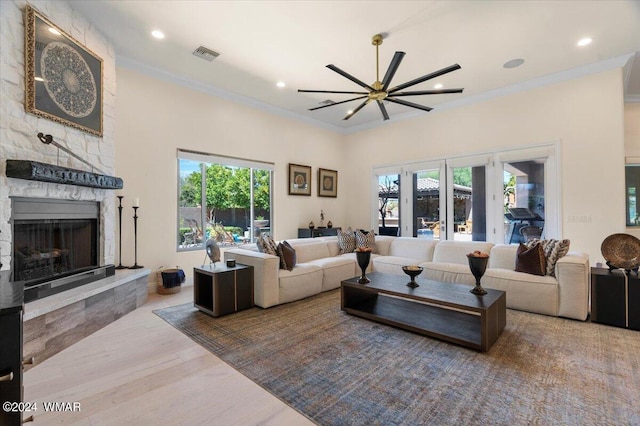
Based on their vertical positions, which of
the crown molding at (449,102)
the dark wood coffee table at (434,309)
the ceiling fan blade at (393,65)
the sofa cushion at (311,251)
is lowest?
the dark wood coffee table at (434,309)

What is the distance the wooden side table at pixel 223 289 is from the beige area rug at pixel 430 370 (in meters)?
0.19

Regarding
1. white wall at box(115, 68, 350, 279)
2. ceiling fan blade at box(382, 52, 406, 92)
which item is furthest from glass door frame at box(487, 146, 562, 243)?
white wall at box(115, 68, 350, 279)

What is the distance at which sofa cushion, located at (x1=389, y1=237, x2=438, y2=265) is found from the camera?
4.85 meters

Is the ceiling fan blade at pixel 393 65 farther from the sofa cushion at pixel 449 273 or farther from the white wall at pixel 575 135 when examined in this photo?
the white wall at pixel 575 135

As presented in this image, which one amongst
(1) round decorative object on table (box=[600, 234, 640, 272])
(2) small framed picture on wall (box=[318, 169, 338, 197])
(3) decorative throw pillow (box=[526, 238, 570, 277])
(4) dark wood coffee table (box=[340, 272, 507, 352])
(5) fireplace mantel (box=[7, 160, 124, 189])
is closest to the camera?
(5) fireplace mantel (box=[7, 160, 124, 189])

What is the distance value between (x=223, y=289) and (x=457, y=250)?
341 cm

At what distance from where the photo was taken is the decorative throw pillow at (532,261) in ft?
11.6

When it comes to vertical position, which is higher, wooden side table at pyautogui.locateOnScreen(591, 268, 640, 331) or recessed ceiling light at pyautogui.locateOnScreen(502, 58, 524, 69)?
recessed ceiling light at pyautogui.locateOnScreen(502, 58, 524, 69)

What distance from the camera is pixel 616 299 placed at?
304cm

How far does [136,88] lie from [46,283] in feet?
9.62

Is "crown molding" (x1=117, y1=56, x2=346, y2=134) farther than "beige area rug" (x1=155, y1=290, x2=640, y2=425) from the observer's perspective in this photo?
Yes

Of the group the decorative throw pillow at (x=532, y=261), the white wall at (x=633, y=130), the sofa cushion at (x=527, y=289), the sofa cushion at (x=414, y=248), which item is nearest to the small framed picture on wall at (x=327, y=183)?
the sofa cushion at (x=414, y=248)

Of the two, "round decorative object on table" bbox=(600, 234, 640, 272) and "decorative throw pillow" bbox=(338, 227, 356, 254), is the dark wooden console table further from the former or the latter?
"round decorative object on table" bbox=(600, 234, 640, 272)

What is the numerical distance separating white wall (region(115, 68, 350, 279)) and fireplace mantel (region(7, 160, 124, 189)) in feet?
3.07
